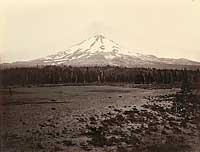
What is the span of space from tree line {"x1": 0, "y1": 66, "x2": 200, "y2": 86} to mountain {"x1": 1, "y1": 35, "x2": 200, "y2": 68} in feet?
0.09

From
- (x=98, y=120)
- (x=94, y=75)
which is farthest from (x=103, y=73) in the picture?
(x=98, y=120)

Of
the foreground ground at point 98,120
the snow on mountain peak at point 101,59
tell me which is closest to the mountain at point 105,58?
the snow on mountain peak at point 101,59

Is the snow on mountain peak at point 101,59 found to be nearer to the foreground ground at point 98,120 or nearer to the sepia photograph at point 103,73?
the sepia photograph at point 103,73

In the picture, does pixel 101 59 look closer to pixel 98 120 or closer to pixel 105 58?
pixel 105 58

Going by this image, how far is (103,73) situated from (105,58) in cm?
8

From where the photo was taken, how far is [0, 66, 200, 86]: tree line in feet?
5.96

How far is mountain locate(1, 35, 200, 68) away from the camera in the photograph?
184 cm

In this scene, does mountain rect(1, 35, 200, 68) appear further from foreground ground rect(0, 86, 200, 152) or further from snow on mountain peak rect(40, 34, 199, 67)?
foreground ground rect(0, 86, 200, 152)

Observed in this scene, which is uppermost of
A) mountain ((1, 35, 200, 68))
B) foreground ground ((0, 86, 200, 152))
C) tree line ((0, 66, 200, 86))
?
mountain ((1, 35, 200, 68))

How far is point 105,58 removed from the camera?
190cm

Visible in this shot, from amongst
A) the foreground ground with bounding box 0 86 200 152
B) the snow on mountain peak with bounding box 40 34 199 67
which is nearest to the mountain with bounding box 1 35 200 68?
the snow on mountain peak with bounding box 40 34 199 67

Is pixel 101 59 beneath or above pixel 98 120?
above

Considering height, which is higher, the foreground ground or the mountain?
the mountain

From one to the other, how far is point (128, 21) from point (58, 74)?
43cm
